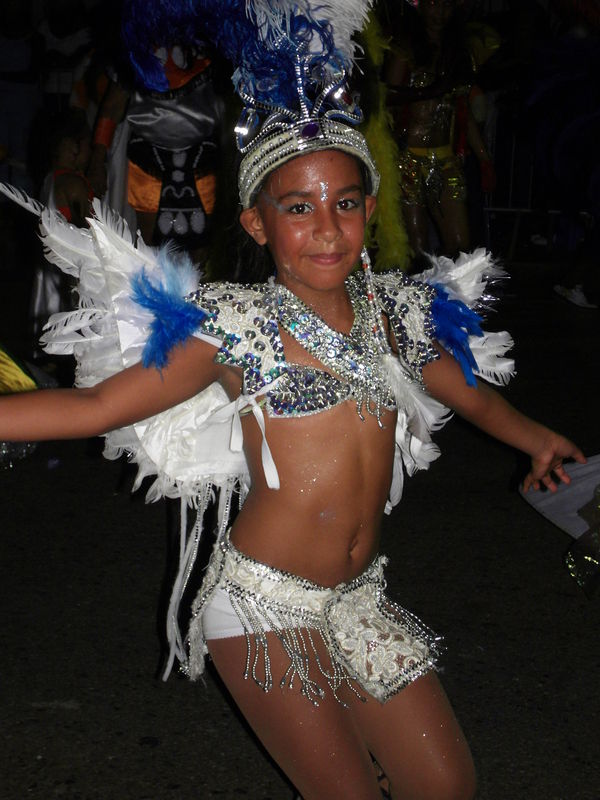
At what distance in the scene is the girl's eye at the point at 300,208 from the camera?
7.66ft

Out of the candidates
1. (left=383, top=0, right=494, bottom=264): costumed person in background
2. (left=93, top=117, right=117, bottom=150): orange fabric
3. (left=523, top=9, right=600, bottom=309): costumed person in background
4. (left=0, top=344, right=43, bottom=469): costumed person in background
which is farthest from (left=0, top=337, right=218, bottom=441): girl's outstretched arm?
(left=383, top=0, right=494, bottom=264): costumed person in background

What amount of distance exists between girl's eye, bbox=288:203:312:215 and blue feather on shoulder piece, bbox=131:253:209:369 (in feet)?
0.86

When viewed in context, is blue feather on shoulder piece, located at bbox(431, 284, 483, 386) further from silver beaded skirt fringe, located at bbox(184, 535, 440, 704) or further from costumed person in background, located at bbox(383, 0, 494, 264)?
costumed person in background, located at bbox(383, 0, 494, 264)

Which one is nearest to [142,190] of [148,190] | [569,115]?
[148,190]

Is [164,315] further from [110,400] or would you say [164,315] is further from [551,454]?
[551,454]

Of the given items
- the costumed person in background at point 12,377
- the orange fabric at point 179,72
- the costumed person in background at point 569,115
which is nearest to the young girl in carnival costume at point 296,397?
the costumed person in background at point 12,377

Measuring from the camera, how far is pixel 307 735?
7.22 feet

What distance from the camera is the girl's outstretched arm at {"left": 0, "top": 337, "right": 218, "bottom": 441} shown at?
2.08 m

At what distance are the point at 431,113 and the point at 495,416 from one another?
17.1 ft

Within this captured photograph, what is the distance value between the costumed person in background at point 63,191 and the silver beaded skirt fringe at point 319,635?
13.5 feet

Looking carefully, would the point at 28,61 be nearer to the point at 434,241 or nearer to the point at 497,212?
the point at 434,241

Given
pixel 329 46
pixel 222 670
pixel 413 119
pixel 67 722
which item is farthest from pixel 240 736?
pixel 413 119

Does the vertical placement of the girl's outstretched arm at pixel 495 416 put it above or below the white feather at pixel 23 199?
below

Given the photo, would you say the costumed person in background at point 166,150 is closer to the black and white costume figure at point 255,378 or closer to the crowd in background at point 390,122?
the crowd in background at point 390,122
